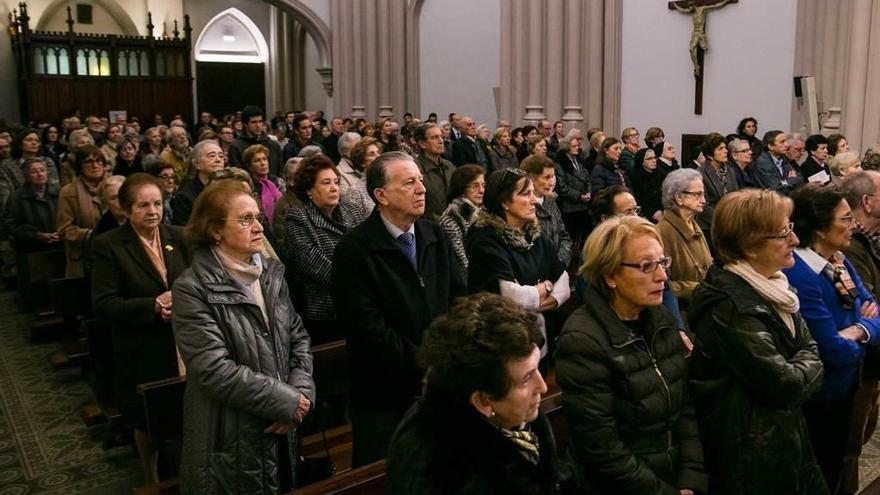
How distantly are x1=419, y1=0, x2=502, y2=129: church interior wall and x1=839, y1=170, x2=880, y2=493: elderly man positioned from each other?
1148 centimetres

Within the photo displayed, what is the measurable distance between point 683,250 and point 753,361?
1930mm

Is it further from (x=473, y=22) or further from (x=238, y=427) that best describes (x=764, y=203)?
(x=473, y=22)

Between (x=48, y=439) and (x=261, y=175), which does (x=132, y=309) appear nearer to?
(x=48, y=439)

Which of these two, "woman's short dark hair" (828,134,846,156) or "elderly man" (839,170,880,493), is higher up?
"woman's short dark hair" (828,134,846,156)

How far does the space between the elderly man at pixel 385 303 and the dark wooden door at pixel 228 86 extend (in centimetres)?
1926

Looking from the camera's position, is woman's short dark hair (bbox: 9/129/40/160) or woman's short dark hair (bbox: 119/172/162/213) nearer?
woman's short dark hair (bbox: 119/172/162/213)

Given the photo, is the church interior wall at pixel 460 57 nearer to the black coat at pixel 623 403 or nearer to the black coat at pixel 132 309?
the black coat at pixel 132 309

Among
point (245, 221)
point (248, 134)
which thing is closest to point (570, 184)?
point (248, 134)

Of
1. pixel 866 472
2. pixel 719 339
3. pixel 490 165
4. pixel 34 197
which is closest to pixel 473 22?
pixel 490 165

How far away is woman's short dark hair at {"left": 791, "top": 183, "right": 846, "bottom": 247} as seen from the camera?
306 cm

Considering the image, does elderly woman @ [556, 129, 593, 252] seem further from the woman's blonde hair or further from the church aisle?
the woman's blonde hair

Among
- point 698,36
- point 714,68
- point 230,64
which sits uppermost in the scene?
point 230,64

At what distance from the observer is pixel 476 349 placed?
171 centimetres

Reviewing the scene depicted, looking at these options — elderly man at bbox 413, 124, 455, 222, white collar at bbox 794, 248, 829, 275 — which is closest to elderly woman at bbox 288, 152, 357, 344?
white collar at bbox 794, 248, 829, 275
